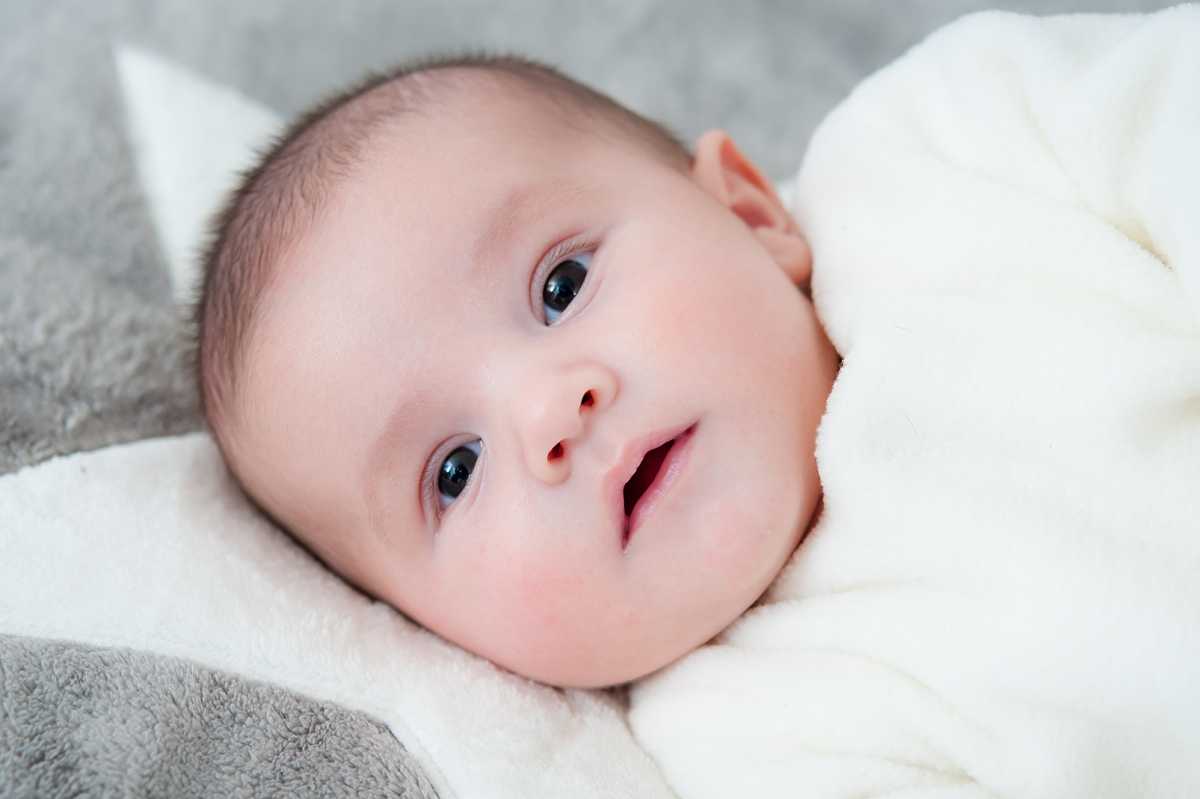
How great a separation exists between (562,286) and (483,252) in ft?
0.28

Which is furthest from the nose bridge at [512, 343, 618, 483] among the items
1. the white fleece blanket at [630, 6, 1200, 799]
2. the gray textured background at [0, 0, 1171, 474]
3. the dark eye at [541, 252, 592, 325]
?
the gray textured background at [0, 0, 1171, 474]

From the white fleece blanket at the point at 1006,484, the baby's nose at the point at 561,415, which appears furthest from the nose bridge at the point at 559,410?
the white fleece blanket at the point at 1006,484

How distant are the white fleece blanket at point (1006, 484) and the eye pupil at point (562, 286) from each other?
0.28 metres

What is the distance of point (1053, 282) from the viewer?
42.8 inches

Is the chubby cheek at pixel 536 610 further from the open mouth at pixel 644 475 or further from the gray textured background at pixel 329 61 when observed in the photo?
the gray textured background at pixel 329 61

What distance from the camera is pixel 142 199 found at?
173 centimetres

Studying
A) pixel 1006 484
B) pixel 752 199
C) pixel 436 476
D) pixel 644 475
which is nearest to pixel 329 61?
pixel 752 199

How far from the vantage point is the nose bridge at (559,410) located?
3.34ft

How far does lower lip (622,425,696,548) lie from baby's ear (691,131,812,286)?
310 millimetres

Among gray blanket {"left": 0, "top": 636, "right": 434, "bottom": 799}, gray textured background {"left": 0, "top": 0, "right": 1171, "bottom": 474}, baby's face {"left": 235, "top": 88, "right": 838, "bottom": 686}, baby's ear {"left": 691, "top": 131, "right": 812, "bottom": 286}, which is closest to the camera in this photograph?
gray blanket {"left": 0, "top": 636, "right": 434, "bottom": 799}

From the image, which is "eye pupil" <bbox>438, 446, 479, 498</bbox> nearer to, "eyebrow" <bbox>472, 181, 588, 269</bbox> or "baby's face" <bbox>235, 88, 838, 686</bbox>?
"baby's face" <bbox>235, 88, 838, 686</bbox>

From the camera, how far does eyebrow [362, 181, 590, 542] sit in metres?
1.13

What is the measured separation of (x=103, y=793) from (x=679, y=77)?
5.04 ft

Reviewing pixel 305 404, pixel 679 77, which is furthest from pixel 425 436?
pixel 679 77
